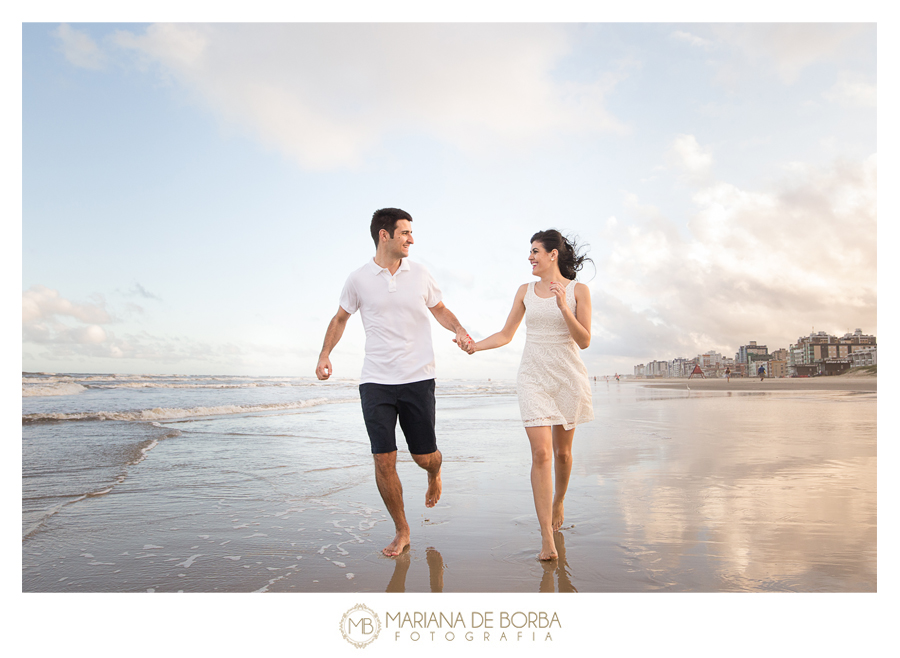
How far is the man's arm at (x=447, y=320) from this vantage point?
416cm

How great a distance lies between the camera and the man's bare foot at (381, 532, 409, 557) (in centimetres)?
350

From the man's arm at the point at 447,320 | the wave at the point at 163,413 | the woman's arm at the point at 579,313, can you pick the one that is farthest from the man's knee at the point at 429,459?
the wave at the point at 163,413

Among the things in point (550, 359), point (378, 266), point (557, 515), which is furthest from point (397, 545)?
point (378, 266)

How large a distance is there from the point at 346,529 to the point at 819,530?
3278mm

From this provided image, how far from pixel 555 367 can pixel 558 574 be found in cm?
Result: 132

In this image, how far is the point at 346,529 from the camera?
13.4ft

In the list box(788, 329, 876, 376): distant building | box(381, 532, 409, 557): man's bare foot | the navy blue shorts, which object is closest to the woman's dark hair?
the navy blue shorts
